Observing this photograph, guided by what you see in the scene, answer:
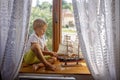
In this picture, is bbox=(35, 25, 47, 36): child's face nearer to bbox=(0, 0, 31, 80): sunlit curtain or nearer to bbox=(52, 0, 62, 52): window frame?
bbox=(52, 0, 62, 52): window frame

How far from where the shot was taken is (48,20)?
226 cm

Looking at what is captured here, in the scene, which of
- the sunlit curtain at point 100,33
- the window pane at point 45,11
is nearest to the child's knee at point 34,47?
the window pane at point 45,11

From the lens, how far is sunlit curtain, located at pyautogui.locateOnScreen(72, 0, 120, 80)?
1.74 metres

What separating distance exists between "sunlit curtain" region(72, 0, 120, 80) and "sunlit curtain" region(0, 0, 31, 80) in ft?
1.33

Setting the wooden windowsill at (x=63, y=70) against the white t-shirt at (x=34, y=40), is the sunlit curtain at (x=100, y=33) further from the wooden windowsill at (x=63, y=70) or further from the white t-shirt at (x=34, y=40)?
the white t-shirt at (x=34, y=40)

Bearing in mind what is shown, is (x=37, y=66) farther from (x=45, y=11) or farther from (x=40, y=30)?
(x=45, y=11)

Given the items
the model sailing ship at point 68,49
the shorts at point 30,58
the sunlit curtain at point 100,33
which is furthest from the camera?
the model sailing ship at point 68,49

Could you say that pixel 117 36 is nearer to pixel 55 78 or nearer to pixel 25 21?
pixel 55 78

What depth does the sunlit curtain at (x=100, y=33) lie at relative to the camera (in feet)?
5.70

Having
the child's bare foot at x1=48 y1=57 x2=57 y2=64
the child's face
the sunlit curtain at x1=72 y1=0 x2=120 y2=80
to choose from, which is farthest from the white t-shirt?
the sunlit curtain at x1=72 y1=0 x2=120 y2=80

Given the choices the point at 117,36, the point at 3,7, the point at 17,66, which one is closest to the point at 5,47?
the point at 17,66

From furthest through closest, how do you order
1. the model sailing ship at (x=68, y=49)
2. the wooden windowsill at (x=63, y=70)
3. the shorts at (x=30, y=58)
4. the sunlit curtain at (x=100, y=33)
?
the model sailing ship at (x=68, y=49) → the shorts at (x=30, y=58) → the wooden windowsill at (x=63, y=70) → the sunlit curtain at (x=100, y=33)

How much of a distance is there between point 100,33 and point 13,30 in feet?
2.20

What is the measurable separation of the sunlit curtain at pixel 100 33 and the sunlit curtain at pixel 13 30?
1.33 ft
